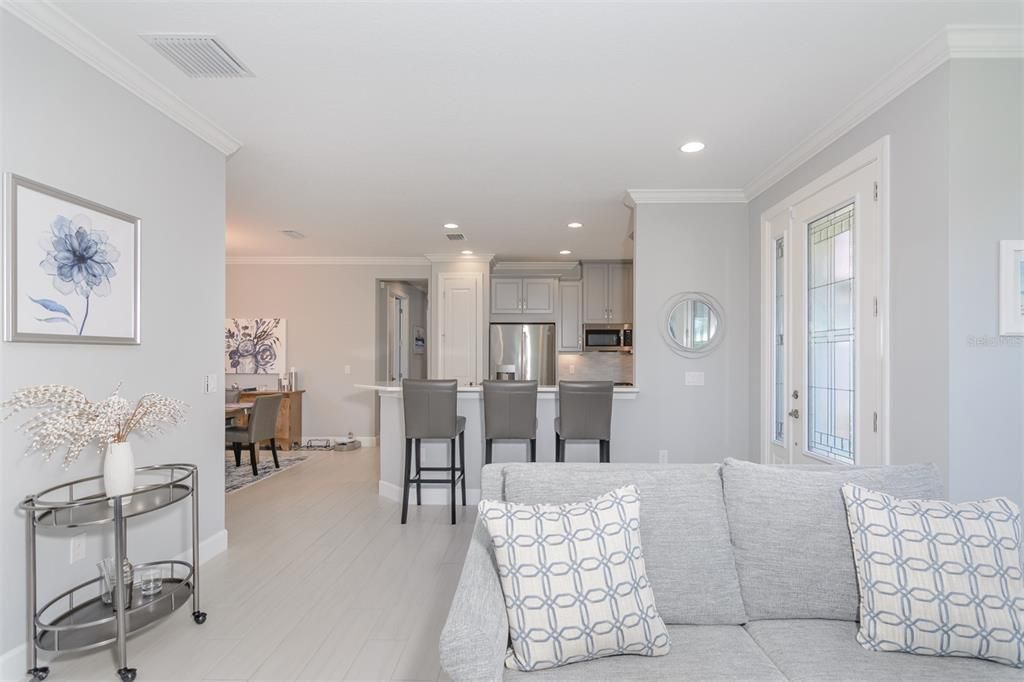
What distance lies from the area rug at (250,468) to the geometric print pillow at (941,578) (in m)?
4.67

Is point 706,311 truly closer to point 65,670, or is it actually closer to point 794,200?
point 794,200

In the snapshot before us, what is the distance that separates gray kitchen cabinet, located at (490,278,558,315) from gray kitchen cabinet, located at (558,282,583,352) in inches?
5.6

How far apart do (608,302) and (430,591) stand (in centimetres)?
523

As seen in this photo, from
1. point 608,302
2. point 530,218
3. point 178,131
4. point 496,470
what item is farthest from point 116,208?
point 608,302

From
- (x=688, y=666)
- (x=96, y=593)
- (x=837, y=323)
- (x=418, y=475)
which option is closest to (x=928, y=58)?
(x=837, y=323)

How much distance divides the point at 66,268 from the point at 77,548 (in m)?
1.18

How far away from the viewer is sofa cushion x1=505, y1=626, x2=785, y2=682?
4.25 feet

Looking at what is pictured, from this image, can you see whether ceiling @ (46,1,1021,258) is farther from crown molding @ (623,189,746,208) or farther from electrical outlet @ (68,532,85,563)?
electrical outlet @ (68,532,85,563)

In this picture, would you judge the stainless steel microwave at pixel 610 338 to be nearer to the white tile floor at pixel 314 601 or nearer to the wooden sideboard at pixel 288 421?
the white tile floor at pixel 314 601

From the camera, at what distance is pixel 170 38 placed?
2.18 m

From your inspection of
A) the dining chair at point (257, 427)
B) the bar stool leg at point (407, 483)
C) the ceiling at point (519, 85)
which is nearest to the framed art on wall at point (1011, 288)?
the ceiling at point (519, 85)

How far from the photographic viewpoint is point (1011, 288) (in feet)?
6.98

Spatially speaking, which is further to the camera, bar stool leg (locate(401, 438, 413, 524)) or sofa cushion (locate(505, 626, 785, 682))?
bar stool leg (locate(401, 438, 413, 524))

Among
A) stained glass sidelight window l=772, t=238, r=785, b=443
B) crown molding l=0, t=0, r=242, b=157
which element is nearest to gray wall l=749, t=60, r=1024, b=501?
stained glass sidelight window l=772, t=238, r=785, b=443
